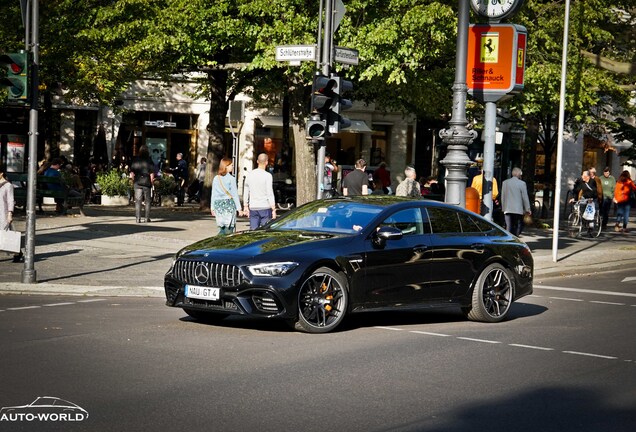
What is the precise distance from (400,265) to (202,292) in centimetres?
218

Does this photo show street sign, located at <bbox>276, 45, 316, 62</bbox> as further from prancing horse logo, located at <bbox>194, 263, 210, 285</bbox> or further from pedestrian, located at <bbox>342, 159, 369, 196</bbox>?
prancing horse logo, located at <bbox>194, 263, 210, 285</bbox>

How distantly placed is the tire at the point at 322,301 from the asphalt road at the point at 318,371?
0.19 m

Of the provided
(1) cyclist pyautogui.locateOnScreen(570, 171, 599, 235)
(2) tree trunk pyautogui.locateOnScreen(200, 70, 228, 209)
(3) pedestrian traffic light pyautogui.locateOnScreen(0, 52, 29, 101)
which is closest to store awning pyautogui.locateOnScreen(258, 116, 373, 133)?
(2) tree trunk pyautogui.locateOnScreen(200, 70, 228, 209)

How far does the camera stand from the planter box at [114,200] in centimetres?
3503

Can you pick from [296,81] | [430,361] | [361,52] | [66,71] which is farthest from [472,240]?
[66,71]

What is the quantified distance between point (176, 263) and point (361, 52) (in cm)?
1411

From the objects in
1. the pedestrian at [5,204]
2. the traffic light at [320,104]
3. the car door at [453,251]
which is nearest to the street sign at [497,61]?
the traffic light at [320,104]

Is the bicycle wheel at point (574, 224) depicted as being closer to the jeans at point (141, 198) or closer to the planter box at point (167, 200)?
the jeans at point (141, 198)

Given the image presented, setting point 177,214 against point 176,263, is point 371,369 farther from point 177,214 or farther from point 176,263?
point 177,214

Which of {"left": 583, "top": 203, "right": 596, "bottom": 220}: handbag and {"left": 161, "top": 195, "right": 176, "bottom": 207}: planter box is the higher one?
{"left": 583, "top": 203, "right": 596, "bottom": 220}: handbag

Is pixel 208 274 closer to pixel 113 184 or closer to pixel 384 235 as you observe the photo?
pixel 384 235

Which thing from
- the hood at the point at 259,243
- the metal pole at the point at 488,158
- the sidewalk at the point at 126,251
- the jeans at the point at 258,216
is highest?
the metal pole at the point at 488,158

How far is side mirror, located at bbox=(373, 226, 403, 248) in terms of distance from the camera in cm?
1198

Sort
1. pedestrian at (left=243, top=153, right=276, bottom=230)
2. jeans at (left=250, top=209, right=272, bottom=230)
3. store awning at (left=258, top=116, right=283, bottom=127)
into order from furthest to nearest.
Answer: store awning at (left=258, top=116, right=283, bottom=127) < jeans at (left=250, top=209, right=272, bottom=230) < pedestrian at (left=243, top=153, right=276, bottom=230)
